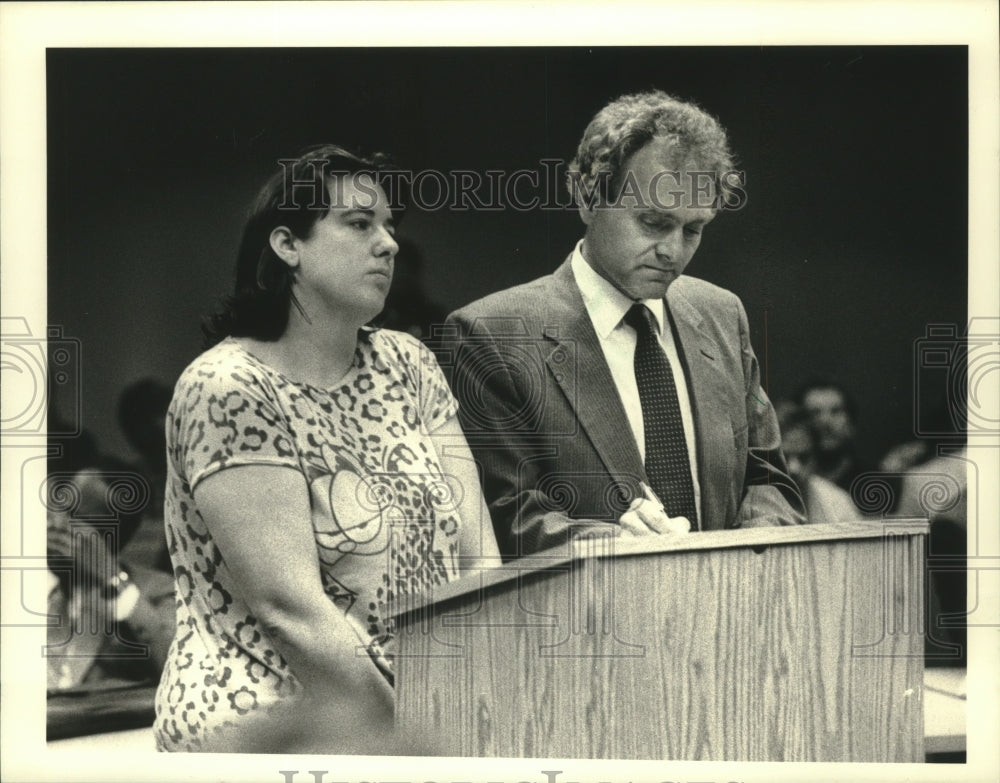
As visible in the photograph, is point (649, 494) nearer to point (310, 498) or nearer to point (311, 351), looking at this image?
point (310, 498)

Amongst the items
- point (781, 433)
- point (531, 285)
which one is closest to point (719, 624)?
point (781, 433)

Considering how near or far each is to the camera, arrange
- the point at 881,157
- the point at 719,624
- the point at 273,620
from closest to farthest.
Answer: the point at 719,624, the point at 273,620, the point at 881,157

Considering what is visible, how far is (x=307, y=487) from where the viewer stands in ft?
16.2

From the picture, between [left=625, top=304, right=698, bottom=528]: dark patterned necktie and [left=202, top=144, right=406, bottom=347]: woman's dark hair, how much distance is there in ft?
3.17

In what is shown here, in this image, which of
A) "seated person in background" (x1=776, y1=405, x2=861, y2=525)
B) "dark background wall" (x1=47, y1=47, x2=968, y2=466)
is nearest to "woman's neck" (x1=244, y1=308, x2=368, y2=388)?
"dark background wall" (x1=47, y1=47, x2=968, y2=466)

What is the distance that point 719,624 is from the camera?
421 cm

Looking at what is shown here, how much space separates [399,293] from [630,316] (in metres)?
0.79

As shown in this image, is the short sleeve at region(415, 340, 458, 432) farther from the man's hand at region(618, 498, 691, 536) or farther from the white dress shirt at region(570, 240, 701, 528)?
the man's hand at region(618, 498, 691, 536)

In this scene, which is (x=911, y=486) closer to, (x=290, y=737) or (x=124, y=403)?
(x=290, y=737)

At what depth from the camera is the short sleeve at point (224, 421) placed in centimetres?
491

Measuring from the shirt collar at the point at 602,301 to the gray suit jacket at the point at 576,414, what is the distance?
0.03 meters

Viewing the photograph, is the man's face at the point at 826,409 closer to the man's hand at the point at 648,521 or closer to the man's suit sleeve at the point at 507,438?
the man's hand at the point at 648,521

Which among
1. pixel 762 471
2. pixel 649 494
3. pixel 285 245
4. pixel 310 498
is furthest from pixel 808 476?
pixel 285 245

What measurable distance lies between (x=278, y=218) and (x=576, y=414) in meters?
1.21
